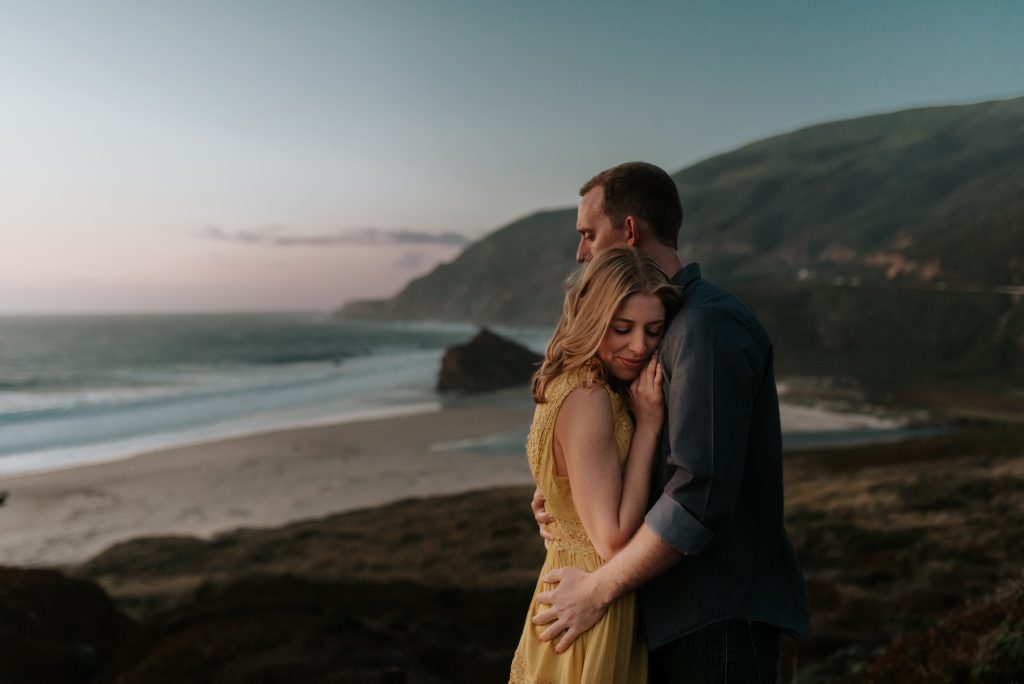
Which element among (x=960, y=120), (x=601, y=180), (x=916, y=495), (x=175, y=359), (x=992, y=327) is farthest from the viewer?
(x=960, y=120)

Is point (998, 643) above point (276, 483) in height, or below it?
above

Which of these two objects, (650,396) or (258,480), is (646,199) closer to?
(650,396)

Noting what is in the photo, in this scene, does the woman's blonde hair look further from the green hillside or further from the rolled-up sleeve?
the green hillside

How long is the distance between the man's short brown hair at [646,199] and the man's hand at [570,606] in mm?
1203

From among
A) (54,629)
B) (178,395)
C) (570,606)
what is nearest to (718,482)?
(570,606)

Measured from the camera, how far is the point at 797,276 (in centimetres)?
10312

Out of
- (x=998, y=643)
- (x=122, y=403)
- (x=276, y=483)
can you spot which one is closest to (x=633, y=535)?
(x=998, y=643)

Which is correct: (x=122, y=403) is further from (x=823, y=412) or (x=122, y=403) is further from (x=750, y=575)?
(x=750, y=575)

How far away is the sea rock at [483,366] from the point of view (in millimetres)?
50406

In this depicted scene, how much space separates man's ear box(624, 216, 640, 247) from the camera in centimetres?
246

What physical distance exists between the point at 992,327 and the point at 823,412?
1123 inches

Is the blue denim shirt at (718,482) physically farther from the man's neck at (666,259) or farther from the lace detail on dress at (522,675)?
the lace detail on dress at (522,675)

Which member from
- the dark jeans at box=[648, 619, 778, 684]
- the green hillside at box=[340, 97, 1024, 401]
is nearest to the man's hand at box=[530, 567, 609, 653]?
the dark jeans at box=[648, 619, 778, 684]

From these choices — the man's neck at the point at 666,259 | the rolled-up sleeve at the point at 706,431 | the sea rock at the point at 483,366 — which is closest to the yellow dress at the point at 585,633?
the rolled-up sleeve at the point at 706,431
